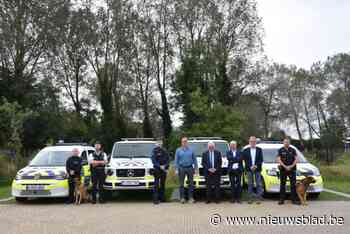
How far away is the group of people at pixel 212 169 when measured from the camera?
42.3 feet

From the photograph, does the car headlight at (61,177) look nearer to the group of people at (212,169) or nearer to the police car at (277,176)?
the group of people at (212,169)

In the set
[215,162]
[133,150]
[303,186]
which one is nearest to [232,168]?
[215,162]

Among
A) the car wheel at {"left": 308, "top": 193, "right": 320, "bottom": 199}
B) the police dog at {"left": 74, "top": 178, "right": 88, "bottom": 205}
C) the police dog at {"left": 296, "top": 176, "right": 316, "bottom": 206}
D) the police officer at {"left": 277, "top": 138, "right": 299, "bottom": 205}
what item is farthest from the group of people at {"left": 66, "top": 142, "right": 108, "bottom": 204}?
the car wheel at {"left": 308, "top": 193, "right": 320, "bottom": 199}

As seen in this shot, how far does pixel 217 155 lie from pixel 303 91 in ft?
151

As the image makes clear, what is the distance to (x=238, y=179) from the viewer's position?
43.5 ft

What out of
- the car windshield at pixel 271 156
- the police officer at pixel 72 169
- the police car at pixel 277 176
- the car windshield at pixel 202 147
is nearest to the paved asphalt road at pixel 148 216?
the police car at pixel 277 176

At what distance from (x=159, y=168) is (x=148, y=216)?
8.47ft

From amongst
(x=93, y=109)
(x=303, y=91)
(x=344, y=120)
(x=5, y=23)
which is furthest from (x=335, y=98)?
(x=5, y=23)

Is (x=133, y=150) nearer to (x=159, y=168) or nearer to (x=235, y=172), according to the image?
(x=159, y=168)

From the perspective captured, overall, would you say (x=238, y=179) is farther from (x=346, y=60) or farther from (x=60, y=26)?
(x=346, y=60)

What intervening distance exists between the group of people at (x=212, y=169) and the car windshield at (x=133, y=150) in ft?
4.55

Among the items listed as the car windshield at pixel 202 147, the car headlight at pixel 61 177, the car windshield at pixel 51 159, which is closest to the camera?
the car headlight at pixel 61 177

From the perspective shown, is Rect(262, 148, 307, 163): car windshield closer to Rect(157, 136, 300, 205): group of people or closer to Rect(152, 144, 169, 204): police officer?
Rect(157, 136, 300, 205): group of people

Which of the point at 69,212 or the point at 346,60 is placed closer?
the point at 69,212
